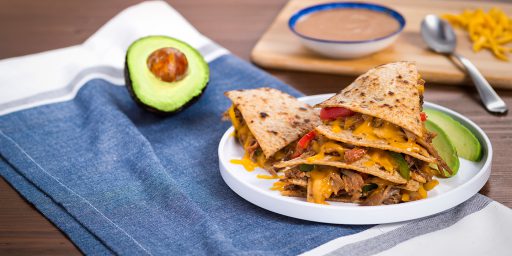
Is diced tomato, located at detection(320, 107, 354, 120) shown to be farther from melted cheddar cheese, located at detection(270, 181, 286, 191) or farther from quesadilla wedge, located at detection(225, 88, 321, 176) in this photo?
melted cheddar cheese, located at detection(270, 181, 286, 191)

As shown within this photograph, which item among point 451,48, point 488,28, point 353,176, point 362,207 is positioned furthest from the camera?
point 488,28

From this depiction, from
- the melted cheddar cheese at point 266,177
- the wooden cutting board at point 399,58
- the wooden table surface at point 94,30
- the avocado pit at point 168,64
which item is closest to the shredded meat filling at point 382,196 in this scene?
the melted cheddar cheese at point 266,177

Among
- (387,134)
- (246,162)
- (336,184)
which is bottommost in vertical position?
(246,162)

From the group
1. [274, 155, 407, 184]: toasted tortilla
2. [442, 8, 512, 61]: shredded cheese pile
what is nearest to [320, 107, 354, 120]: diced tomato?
[274, 155, 407, 184]: toasted tortilla

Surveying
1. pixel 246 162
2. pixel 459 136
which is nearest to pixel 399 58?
pixel 459 136

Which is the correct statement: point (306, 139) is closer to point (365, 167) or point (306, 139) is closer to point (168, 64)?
point (365, 167)

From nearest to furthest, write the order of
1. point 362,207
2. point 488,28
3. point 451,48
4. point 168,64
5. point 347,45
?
point 362,207 → point 168,64 → point 347,45 → point 451,48 → point 488,28

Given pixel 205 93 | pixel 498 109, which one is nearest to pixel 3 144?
pixel 205 93
